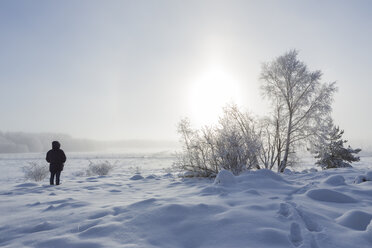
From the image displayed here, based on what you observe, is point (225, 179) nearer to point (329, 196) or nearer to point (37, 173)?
point (329, 196)

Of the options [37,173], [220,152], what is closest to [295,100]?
[220,152]

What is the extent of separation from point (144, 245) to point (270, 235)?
124 cm

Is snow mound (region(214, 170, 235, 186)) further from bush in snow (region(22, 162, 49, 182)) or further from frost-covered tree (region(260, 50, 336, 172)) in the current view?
bush in snow (region(22, 162, 49, 182))

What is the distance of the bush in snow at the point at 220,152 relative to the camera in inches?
291

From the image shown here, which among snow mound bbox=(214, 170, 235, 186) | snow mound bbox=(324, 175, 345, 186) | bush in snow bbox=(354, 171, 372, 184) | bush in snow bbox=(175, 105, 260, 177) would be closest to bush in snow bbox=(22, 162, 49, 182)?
bush in snow bbox=(175, 105, 260, 177)

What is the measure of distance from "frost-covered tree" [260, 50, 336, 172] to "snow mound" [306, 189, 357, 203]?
9.20m

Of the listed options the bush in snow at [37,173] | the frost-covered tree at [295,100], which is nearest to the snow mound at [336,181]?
the frost-covered tree at [295,100]

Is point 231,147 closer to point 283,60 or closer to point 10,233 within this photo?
point 10,233

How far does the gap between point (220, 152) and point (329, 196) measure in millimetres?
3945

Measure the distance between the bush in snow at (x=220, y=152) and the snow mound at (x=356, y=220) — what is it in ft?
15.2

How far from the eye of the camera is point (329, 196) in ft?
11.9

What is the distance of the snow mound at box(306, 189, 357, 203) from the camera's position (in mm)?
3527

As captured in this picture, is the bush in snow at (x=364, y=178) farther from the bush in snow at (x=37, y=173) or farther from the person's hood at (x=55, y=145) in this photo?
the bush in snow at (x=37, y=173)

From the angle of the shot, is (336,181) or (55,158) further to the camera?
(55,158)
